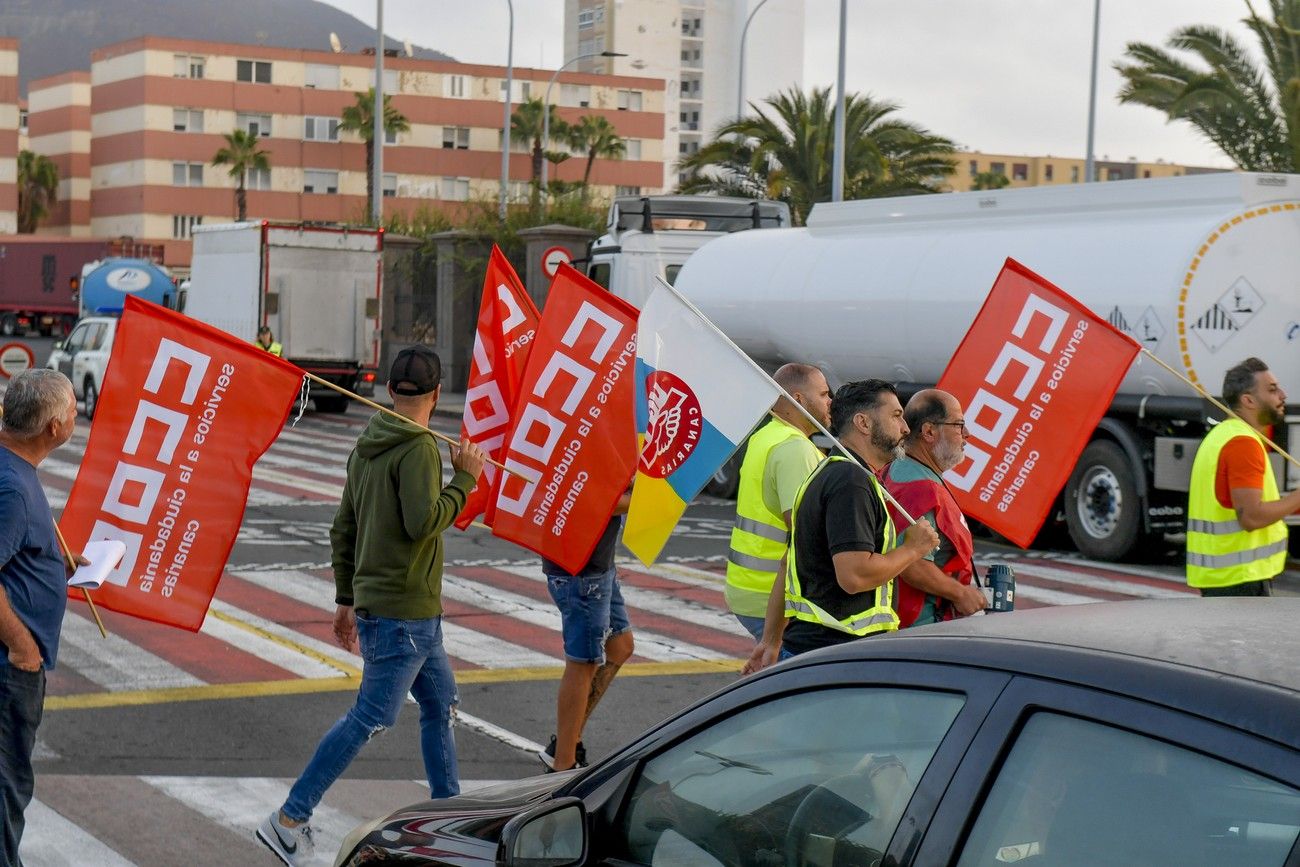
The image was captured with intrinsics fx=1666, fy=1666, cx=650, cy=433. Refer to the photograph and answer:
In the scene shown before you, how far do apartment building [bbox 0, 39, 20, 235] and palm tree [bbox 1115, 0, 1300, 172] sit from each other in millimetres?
88267

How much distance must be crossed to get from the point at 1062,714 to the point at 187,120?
310 ft

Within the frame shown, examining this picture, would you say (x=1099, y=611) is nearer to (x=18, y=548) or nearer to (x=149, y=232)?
(x=18, y=548)

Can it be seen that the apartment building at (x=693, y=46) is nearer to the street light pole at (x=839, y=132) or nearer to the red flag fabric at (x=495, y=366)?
the street light pole at (x=839, y=132)

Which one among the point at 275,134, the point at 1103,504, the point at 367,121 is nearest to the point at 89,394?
the point at 1103,504

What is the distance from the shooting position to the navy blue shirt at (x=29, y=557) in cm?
495

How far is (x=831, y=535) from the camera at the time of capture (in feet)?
17.1

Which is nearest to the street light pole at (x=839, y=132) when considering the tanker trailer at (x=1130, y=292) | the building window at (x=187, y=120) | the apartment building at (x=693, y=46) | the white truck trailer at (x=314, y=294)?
the white truck trailer at (x=314, y=294)

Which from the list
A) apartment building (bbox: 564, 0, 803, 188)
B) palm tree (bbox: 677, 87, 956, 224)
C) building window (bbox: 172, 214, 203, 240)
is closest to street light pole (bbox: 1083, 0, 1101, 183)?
palm tree (bbox: 677, 87, 956, 224)

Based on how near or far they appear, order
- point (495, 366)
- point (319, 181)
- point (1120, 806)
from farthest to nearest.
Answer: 1. point (319, 181)
2. point (495, 366)
3. point (1120, 806)

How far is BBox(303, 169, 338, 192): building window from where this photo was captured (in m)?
91.9

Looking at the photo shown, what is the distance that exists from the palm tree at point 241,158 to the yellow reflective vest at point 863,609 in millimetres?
82452

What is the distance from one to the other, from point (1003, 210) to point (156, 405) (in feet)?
38.2

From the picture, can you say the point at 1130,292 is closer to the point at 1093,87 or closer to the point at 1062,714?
the point at 1062,714

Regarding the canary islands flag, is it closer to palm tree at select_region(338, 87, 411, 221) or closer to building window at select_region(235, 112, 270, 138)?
palm tree at select_region(338, 87, 411, 221)
